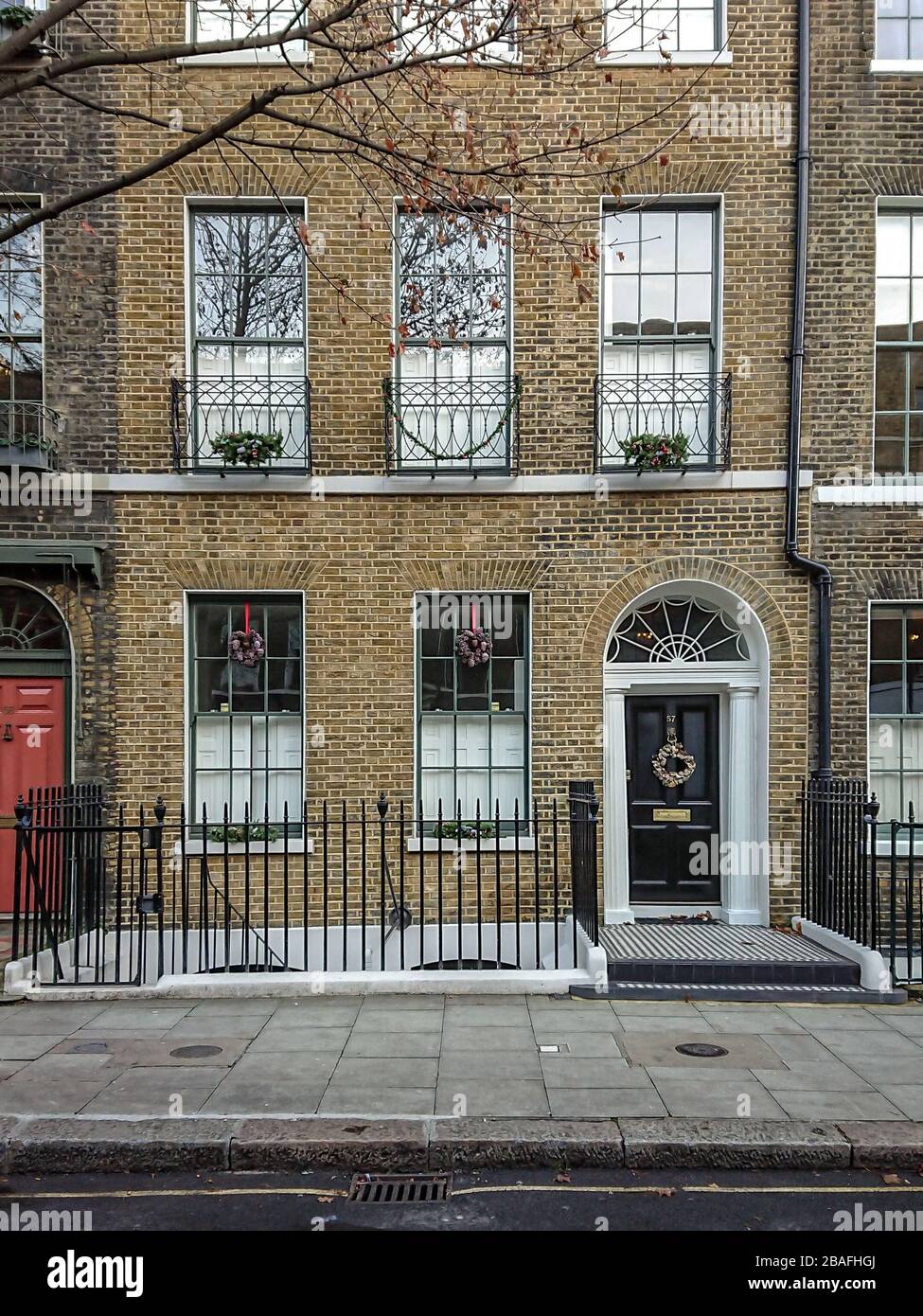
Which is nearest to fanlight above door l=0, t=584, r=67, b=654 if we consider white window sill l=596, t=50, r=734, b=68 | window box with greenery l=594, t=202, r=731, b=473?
window box with greenery l=594, t=202, r=731, b=473

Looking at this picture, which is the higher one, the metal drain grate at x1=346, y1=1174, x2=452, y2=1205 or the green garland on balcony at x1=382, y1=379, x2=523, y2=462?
the green garland on balcony at x1=382, y1=379, x2=523, y2=462

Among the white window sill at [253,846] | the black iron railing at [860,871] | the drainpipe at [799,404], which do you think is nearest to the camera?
the black iron railing at [860,871]

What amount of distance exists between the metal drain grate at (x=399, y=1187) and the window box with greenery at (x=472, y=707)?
16.9 feet

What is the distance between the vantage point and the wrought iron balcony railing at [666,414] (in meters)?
10.4

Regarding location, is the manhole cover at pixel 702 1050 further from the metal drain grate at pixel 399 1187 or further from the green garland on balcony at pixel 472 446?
the green garland on balcony at pixel 472 446

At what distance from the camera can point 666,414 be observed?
34.5 feet

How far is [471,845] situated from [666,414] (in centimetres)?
501

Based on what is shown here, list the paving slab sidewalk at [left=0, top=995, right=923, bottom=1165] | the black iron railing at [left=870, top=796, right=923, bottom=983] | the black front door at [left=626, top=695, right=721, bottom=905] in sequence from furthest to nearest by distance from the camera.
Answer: the black front door at [left=626, top=695, right=721, bottom=905] → the black iron railing at [left=870, top=796, right=923, bottom=983] → the paving slab sidewalk at [left=0, top=995, right=923, bottom=1165]

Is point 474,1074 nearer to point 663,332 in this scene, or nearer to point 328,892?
point 328,892

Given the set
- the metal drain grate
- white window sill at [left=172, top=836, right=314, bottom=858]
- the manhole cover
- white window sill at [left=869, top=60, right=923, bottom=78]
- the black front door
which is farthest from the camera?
the black front door

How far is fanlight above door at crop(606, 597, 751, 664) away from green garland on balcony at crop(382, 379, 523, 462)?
242 centimetres

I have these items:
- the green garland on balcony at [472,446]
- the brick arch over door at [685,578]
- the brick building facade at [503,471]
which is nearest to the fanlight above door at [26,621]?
the brick building facade at [503,471]

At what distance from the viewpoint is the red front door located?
10328 mm

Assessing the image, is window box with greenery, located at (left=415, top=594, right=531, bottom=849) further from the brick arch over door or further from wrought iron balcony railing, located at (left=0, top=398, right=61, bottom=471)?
wrought iron balcony railing, located at (left=0, top=398, right=61, bottom=471)
